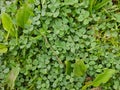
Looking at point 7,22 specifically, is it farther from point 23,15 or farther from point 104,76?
point 104,76

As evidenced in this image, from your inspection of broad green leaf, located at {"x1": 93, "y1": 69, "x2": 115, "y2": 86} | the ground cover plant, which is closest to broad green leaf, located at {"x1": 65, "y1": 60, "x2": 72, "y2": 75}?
the ground cover plant

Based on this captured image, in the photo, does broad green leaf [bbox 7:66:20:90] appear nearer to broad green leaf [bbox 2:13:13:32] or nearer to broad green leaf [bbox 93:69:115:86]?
broad green leaf [bbox 2:13:13:32]

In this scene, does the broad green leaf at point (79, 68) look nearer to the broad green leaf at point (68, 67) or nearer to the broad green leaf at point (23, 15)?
the broad green leaf at point (68, 67)

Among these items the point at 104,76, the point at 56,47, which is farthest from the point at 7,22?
the point at 104,76

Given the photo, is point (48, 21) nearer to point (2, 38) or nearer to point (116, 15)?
point (2, 38)

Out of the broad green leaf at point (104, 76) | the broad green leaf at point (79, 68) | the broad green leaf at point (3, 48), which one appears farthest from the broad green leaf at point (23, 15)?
the broad green leaf at point (104, 76)
